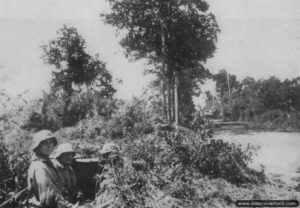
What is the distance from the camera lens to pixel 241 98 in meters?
56.2

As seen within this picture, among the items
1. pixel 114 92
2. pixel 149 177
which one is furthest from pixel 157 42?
pixel 149 177

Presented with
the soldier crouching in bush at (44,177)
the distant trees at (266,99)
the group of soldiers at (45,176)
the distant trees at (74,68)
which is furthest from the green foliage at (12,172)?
the distant trees at (266,99)

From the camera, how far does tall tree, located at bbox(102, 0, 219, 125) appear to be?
68.7ft

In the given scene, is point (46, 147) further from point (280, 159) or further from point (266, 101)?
point (266, 101)

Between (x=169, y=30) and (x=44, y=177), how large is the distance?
63.4 feet

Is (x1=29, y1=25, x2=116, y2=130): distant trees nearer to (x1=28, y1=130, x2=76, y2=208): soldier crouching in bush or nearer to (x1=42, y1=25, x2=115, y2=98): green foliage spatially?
(x1=42, y1=25, x2=115, y2=98): green foliage

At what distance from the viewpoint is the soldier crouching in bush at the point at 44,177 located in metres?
3.17

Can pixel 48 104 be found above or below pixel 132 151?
above

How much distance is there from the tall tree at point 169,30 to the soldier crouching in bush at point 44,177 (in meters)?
17.5

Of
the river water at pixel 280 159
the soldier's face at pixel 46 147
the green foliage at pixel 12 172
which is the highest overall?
the soldier's face at pixel 46 147

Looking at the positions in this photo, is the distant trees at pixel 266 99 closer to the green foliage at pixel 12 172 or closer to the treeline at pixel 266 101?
the treeline at pixel 266 101

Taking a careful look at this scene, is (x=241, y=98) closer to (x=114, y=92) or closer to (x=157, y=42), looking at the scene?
(x=114, y=92)

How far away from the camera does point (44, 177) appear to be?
3213mm

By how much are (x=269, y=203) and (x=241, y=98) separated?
5154 cm
